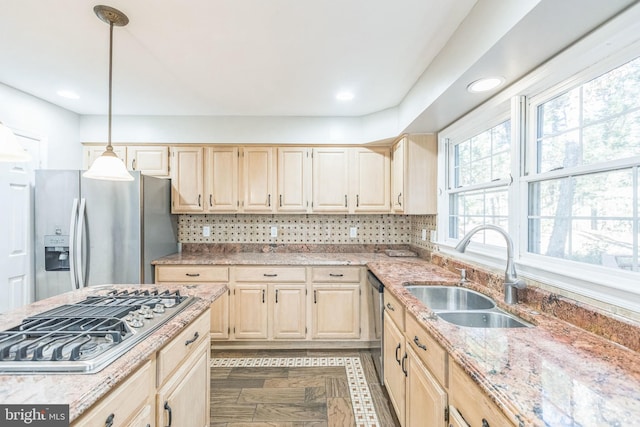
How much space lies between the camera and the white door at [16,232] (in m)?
2.38

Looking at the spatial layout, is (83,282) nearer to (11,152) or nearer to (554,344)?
(11,152)

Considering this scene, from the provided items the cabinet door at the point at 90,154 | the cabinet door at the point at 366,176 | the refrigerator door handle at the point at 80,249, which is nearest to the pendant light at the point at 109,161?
the refrigerator door handle at the point at 80,249

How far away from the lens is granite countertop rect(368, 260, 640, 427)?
685mm

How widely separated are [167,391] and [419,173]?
8.26 ft

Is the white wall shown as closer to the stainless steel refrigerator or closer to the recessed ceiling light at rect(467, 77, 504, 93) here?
the stainless steel refrigerator

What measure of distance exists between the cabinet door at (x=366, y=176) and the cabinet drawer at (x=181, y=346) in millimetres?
2061

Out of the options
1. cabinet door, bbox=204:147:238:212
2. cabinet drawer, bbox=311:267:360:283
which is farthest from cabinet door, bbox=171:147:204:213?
cabinet drawer, bbox=311:267:360:283

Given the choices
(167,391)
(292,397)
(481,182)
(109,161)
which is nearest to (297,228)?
(292,397)

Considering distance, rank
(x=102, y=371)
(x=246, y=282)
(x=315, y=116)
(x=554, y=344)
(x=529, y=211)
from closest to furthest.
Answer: (x=102, y=371)
(x=554, y=344)
(x=529, y=211)
(x=246, y=282)
(x=315, y=116)

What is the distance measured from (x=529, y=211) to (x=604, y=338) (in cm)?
76

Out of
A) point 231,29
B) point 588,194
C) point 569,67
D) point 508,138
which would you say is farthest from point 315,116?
point 588,194

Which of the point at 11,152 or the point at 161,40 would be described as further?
the point at 161,40

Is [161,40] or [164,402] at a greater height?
[161,40]

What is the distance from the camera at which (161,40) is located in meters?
1.77
